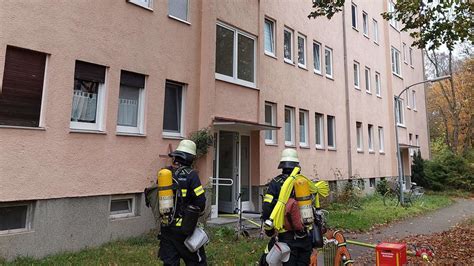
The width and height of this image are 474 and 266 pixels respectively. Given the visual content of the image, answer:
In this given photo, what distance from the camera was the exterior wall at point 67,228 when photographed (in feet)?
22.2

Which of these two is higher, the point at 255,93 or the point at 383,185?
the point at 255,93

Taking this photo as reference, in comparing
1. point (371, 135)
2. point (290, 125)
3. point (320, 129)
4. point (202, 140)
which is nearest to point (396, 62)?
point (371, 135)

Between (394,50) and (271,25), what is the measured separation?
14805 mm

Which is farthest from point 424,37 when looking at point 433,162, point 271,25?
point 433,162

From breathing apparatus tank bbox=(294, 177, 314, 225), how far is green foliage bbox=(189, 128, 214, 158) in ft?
18.5

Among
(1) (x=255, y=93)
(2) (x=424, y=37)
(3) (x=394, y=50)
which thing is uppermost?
(3) (x=394, y=50)

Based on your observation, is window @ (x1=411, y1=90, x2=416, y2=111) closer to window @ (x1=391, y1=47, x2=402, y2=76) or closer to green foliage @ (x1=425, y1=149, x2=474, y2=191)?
window @ (x1=391, y1=47, x2=402, y2=76)

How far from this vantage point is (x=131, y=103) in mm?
9133

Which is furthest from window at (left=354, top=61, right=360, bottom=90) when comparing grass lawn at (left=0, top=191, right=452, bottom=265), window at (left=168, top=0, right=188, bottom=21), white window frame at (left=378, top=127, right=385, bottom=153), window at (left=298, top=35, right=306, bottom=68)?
window at (left=168, top=0, right=188, bottom=21)

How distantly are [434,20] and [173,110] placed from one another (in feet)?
22.8

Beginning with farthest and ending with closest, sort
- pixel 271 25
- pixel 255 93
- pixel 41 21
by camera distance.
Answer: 1. pixel 271 25
2. pixel 255 93
3. pixel 41 21

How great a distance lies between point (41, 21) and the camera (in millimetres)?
7309

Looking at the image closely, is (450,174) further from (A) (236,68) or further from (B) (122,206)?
(B) (122,206)

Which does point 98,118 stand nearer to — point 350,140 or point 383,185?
point 350,140
